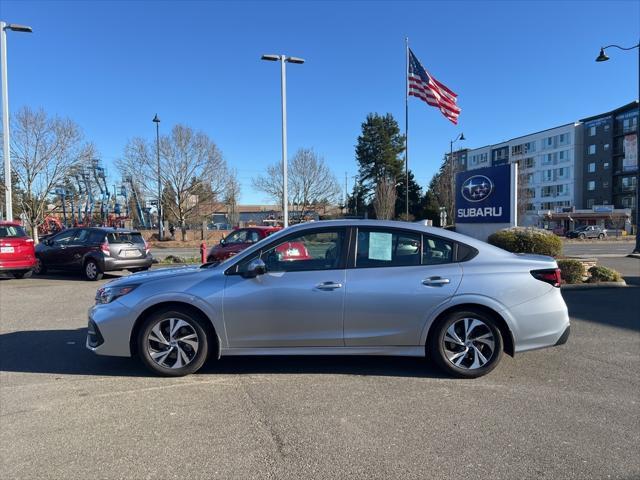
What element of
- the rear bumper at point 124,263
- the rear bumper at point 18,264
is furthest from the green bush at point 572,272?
the rear bumper at point 18,264

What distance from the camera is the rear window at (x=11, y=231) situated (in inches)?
493

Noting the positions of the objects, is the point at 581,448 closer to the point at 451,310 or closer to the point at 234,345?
the point at 451,310

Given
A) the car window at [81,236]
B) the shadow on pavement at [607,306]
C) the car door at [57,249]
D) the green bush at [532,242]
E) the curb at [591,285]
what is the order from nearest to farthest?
the shadow on pavement at [607,306] → the curb at [591,285] → the green bush at [532,242] → the car window at [81,236] → the car door at [57,249]

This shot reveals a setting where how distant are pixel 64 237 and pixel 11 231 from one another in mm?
1634

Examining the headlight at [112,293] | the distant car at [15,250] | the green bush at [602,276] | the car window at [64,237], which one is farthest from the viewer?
the car window at [64,237]

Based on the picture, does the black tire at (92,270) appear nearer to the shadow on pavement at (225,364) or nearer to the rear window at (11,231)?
the rear window at (11,231)

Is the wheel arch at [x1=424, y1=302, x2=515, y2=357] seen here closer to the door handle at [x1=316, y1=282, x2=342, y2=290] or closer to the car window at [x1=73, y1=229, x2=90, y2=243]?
the door handle at [x1=316, y1=282, x2=342, y2=290]

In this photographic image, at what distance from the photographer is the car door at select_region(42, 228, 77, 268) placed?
14000 mm

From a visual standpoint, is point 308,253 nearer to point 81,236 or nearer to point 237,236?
point 237,236

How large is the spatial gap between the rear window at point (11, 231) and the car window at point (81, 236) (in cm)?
134

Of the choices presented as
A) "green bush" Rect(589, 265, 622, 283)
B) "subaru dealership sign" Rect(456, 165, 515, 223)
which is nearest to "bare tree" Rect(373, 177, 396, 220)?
"subaru dealership sign" Rect(456, 165, 515, 223)

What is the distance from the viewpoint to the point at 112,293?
16.2 ft

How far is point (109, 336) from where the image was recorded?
4820mm

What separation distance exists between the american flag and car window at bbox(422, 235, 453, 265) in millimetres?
16231
